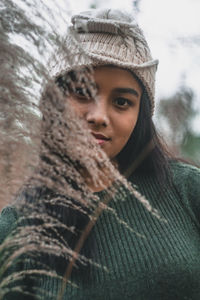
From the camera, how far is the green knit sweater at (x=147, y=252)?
1062 mm

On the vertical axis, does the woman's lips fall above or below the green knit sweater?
above

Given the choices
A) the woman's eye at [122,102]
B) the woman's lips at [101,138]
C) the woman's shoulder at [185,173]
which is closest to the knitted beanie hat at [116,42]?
the woman's eye at [122,102]

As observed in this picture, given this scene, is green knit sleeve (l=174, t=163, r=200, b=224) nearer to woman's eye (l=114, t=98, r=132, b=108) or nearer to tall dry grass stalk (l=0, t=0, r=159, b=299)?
woman's eye (l=114, t=98, r=132, b=108)

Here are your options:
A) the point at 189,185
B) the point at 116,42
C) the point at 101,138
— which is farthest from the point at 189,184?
the point at 116,42

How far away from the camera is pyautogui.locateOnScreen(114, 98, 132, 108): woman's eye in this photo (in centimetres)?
112

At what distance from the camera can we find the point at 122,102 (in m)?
1.14

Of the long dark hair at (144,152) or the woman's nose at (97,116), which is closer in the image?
the woman's nose at (97,116)

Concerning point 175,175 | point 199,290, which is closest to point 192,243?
point 199,290

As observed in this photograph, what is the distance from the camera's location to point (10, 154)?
1.97ft

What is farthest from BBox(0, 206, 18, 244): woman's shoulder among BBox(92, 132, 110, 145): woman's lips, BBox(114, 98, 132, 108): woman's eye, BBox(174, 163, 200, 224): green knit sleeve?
BBox(174, 163, 200, 224): green knit sleeve

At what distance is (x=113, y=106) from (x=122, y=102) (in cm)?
4

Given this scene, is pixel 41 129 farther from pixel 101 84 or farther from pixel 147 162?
pixel 147 162

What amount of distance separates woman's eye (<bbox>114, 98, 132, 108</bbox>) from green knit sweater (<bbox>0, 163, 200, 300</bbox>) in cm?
37

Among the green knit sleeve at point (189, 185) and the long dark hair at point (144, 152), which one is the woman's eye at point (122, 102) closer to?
the long dark hair at point (144, 152)
